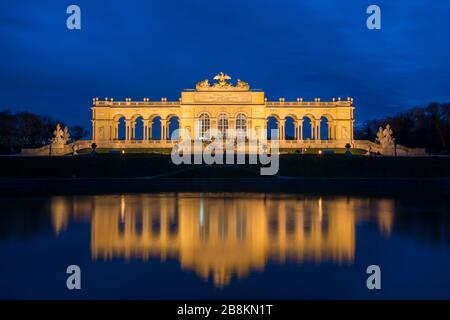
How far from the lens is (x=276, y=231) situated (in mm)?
15820

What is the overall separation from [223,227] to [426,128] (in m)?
73.2

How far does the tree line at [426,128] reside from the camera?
77000 millimetres

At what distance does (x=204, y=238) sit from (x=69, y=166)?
112 feet

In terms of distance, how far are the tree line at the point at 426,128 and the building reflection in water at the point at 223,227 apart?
57333mm

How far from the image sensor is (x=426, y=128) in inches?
3174

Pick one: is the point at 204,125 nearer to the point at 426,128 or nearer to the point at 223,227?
the point at 426,128

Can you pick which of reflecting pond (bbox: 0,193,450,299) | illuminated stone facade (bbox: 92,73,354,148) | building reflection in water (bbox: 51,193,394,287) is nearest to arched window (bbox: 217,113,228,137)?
illuminated stone facade (bbox: 92,73,354,148)

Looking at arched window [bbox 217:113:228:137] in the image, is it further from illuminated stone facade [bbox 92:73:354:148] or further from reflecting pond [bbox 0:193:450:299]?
reflecting pond [bbox 0:193:450:299]

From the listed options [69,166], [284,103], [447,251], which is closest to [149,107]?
[284,103]

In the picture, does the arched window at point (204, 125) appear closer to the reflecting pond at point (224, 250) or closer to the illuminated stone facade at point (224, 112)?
the illuminated stone facade at point (224, 112)

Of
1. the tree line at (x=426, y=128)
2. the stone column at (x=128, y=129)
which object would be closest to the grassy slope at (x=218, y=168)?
the tree line at (x=426, y=128)

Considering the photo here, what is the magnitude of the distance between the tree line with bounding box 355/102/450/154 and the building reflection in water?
57.3m
